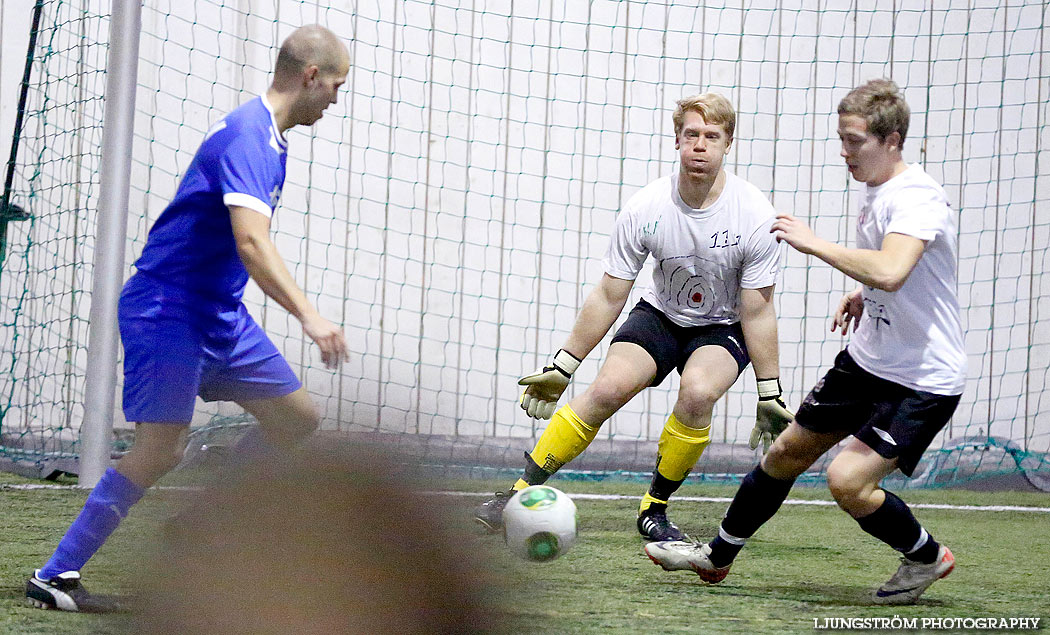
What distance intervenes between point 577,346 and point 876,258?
4.97 ft

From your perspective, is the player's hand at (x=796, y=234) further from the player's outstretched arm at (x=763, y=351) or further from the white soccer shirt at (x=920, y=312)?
the player's outstretched arm at (x=763, y=351)

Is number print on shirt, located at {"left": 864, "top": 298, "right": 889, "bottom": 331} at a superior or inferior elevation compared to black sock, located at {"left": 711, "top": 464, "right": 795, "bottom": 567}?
superior

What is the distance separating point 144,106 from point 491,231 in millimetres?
2059

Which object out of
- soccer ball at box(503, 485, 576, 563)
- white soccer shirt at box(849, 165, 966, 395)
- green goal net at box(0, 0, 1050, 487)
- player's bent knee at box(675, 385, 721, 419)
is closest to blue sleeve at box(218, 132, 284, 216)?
soccer ball at box(503, 485, 576, 563)

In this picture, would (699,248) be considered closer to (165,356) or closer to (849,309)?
(849,309)

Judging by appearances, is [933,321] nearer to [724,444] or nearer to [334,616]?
[334,616]

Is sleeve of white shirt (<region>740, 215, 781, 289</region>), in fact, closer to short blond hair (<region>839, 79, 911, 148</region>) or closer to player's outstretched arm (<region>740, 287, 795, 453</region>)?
player's outstretched arm (<region>740, 287, 795, 453</region>)

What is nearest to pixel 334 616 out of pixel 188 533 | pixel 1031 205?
pixel 188 533

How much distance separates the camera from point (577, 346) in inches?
160

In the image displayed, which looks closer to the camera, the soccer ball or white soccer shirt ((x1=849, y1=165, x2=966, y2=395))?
the soccer ball

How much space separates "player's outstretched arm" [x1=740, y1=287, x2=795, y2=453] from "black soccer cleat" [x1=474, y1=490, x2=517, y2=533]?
295 centimetres

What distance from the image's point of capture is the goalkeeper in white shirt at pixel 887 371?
291 cm

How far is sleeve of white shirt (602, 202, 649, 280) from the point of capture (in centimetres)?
402

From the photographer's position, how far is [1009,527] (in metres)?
4.75
